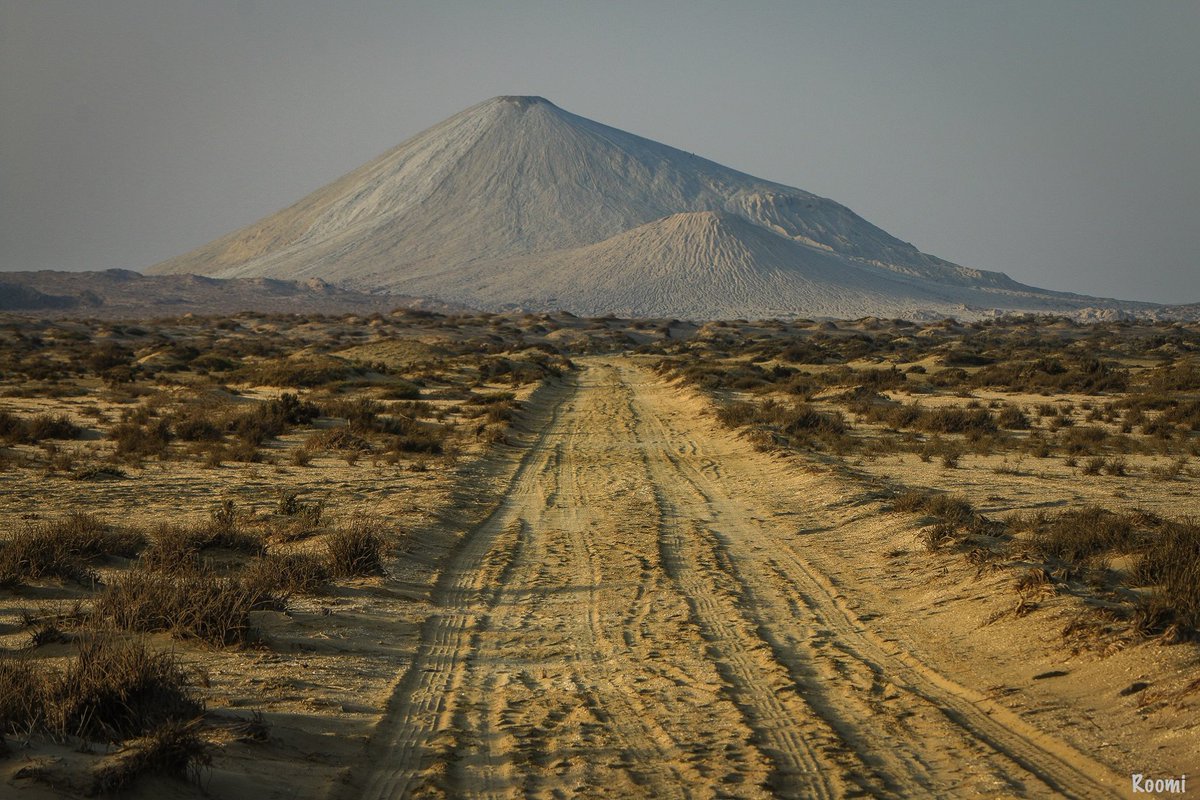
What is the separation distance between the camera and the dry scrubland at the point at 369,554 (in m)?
5.19

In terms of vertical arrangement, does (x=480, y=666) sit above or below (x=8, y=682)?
below

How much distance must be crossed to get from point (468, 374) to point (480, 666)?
3642 cm

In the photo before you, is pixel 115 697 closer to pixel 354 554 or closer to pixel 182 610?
pixel 182 610

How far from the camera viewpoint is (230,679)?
6.42m

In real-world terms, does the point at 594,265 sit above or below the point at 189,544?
above

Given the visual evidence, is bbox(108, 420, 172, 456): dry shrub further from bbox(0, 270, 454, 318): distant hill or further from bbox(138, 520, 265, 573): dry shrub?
bbox(0, 270, 454, 318): distant hill

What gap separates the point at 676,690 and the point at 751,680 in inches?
22.2

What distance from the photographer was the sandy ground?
5.32 m

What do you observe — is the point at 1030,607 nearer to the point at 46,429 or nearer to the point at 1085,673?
the point at 1085,673

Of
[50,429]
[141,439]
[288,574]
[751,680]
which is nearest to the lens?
[751,680]

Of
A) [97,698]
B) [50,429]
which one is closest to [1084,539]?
[97,698]

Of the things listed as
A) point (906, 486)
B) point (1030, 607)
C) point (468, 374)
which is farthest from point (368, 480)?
point (468, 374)

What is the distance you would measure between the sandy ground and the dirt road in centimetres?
2

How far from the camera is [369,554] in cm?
963
